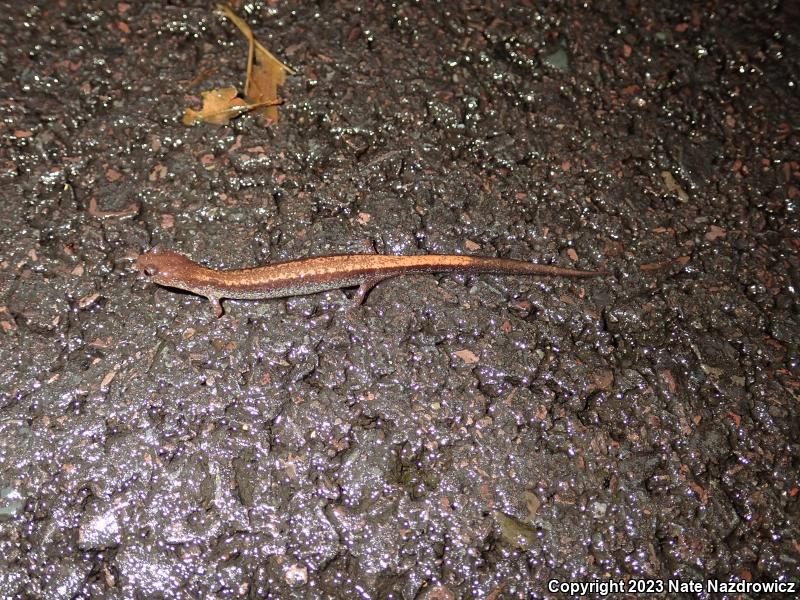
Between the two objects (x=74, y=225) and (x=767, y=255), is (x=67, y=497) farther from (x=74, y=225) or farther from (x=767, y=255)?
(x=767, y=255)

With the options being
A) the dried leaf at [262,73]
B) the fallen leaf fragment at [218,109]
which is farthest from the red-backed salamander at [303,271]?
the dried leaf at [262,73]

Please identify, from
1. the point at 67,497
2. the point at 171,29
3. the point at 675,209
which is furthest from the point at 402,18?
the point at 67,497

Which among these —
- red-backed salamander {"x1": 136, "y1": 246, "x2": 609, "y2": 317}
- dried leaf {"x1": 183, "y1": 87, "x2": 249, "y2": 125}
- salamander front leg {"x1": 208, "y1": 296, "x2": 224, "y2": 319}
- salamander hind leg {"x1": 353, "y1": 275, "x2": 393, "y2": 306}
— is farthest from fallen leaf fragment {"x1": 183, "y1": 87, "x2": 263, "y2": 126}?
salamander hind leg {"x1": 353, "y1": 275, "x2": 393, "y2": 306}

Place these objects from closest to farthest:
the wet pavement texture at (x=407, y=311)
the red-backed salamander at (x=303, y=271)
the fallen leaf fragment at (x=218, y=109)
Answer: the wet pavement texture at (x=407, y=311), the red-backed salamander at (x=303, y=271), the fallen leaf fragment at (x=218, y=109)

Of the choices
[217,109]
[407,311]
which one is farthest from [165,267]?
[407,311]

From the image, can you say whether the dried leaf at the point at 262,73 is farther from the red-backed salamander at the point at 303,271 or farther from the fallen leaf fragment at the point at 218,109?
the red-backed salamander at the point at 303,271

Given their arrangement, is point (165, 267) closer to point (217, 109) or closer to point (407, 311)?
point (217, 109)

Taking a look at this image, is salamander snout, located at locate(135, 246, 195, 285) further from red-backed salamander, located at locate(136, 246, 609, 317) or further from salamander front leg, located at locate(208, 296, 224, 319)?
salamander front leg, located at locate(208, 296, 224, 319)
